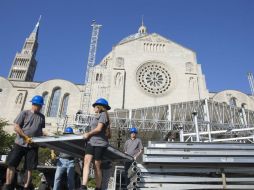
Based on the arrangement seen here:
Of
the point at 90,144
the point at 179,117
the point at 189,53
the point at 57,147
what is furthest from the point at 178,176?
the point at 189,53

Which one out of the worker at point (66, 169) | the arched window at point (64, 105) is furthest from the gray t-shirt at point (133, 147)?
the arched window at point (64, 105)

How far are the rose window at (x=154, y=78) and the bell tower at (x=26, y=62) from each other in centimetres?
2918

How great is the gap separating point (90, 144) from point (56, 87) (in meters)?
34.7

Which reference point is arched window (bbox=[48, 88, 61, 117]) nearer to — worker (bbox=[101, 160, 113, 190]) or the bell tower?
the bell tower

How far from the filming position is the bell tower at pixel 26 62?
177ft

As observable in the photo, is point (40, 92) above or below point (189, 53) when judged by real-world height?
below

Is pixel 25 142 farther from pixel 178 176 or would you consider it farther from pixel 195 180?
pixel 195 180

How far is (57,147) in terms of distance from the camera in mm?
4867

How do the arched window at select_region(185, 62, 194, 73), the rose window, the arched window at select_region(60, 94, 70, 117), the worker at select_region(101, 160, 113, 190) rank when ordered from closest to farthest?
the worker at select_region(101, 160, 113, 190) → the rose window → the arched window at select_region(185, 62, 194, 73) → the arched window at select_region(60, 94, 70, 117)

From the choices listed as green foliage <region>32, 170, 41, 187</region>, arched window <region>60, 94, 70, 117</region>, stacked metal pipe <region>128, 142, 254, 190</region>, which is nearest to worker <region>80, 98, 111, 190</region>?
stacked metal pipe <region>128, 142, 254, 190</region>

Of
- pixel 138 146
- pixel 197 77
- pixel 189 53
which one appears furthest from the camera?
pixel 189 53

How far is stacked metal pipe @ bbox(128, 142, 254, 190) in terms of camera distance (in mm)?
4551

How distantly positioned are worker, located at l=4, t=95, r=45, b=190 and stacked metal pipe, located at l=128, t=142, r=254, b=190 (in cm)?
181

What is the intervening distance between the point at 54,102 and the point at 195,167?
3447 cm
